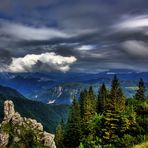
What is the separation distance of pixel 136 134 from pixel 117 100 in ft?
35.9

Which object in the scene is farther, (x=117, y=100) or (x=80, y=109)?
(x=80, y=109)

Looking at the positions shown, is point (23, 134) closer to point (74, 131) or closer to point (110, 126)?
point (74, 131)

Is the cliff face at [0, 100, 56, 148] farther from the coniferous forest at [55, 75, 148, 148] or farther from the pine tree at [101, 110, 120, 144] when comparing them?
the pine tree at [101, 110, 120, 144]

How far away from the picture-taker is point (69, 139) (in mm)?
125000

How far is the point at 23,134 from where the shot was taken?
15500 cm

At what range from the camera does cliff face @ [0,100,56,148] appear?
152m

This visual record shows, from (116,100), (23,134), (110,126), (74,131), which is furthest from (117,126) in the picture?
(23,134)

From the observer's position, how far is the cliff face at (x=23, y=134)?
152000mm

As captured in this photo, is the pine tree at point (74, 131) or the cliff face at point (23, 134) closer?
the pine tree at point (74, 131)

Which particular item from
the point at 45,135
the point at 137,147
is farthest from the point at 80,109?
the point at 137,147

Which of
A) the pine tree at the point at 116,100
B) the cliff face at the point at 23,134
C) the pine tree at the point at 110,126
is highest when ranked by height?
the pine tree at the point at 116,100

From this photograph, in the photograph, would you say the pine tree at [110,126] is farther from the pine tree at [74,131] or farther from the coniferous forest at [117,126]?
the pine tree at [74,131]

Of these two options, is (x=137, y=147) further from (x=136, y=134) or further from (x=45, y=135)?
(x=45, y=135)

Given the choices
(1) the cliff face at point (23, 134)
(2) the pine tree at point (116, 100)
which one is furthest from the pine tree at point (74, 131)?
(1) the cliff face at point (23, 134)
